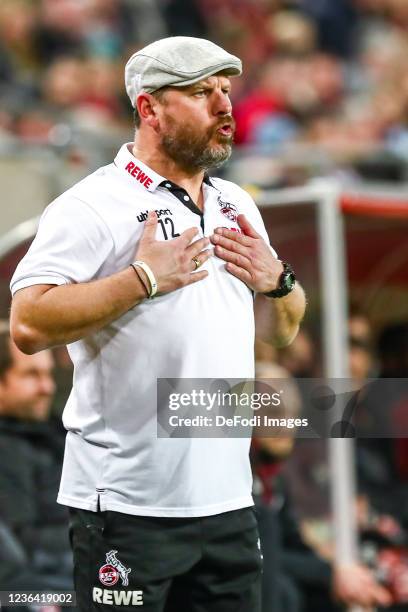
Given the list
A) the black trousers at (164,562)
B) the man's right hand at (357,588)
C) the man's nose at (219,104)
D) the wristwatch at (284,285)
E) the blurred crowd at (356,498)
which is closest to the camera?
the black trousers at (164,562)

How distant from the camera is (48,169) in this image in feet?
16.5

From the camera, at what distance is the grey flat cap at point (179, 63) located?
2883 millimetres

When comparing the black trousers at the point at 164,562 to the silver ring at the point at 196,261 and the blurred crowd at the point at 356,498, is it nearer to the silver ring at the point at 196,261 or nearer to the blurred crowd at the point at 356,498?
the silver ring at the point at 196,261

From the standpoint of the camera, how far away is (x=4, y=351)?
13.3 feet

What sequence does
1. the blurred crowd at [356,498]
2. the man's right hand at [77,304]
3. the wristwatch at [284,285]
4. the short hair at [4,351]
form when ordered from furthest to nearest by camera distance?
1. the blurred crowd at [356,498]
2. the short hair at [4,351]
3. the wristwatch at [284,285]
4. the man's right hand at [77,304]

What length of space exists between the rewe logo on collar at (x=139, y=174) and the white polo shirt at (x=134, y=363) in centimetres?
5

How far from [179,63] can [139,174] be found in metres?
0.29

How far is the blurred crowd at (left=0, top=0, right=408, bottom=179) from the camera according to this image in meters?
7.75

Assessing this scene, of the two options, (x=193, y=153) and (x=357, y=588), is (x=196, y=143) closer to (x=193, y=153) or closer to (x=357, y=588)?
(x=193, y=153)

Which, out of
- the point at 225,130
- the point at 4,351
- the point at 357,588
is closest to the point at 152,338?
the point at 225,130

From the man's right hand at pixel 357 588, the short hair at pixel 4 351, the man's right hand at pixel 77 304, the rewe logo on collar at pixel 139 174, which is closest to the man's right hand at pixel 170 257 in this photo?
the man's right hand at pixel 77 304

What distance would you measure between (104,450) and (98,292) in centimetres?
39

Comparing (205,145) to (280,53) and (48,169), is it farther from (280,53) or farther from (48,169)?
(280,53)

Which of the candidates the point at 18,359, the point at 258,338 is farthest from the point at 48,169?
the point at 258,338
